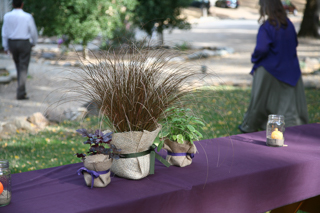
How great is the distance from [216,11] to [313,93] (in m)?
31.1

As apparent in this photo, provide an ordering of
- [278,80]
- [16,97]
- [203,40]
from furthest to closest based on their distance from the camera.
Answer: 1. [203,40]
2. [16,97]
3. [278,80]

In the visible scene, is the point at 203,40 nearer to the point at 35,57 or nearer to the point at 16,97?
the point at 35,57

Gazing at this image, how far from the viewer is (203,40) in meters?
19.0

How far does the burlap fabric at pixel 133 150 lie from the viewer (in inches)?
70.8

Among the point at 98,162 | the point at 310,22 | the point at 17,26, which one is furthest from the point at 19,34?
the point at 310,22

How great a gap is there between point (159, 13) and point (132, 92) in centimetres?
1257

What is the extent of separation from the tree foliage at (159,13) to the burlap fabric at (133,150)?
1193 cm

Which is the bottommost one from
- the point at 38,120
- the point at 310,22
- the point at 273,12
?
the point at 38,120

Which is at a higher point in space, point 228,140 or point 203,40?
point 228,140

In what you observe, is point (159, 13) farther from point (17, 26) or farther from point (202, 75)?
point (202, 75)

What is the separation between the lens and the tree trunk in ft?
54.8

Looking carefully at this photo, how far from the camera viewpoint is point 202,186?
5.94ft

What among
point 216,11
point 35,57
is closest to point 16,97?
point 35,57

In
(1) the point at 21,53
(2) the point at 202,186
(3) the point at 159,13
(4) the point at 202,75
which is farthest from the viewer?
(3) the point at 159,13
